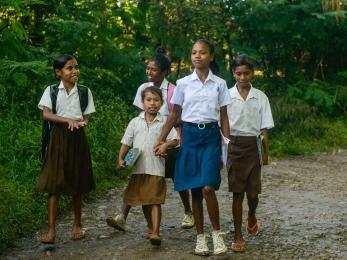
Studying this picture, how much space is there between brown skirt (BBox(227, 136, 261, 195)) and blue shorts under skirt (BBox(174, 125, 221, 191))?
0.89 feet

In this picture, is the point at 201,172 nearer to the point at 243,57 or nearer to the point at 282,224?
the point at 243,57

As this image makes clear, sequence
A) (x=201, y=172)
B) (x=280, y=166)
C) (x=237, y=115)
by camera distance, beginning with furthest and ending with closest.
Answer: (x=280, y=166), (x=237, y=115), (x=201, y=172)

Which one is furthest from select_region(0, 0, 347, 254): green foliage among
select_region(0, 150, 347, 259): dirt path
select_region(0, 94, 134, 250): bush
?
select_region(0, 150, 347, 259): dirt path

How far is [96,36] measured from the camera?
10305mm

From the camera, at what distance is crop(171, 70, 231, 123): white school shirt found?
15.1 feet

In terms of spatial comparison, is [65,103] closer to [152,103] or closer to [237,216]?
[152,103]

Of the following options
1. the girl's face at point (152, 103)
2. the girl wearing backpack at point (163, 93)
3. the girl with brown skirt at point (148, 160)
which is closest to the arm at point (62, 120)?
the girl with brown skirt at point (148, 160)

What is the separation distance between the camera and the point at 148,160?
4871 millimetres

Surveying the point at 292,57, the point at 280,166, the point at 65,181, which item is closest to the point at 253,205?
the point at 65,181

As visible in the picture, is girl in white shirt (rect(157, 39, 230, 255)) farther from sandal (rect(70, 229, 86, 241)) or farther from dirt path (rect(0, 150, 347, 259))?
sandal (rect(70, 229, 86, 241))

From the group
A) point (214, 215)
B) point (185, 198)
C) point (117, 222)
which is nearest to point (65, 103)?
point (117, 222)

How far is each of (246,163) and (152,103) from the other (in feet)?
3.18

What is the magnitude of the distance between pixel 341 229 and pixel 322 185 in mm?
2744

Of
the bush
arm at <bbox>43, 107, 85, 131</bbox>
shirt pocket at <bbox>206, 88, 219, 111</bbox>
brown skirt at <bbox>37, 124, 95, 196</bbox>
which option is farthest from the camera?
the bush
